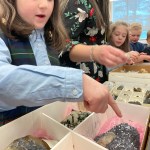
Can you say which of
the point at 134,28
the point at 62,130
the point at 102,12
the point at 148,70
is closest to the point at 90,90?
the point at 62,130

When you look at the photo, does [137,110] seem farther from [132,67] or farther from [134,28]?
[134,28]

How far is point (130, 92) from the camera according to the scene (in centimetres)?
117

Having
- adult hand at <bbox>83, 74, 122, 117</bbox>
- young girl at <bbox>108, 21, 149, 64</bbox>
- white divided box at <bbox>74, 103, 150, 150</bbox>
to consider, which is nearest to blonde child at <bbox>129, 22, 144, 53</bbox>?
young girl at <bbox>108, 21, 149, 64</bbox>

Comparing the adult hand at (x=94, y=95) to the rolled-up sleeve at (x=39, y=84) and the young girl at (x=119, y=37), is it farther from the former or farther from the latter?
the young girl at (x=119, y=37)

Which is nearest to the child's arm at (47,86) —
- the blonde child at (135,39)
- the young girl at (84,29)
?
the young girl at (84,29)

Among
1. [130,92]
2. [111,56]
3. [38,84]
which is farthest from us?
[130,92]

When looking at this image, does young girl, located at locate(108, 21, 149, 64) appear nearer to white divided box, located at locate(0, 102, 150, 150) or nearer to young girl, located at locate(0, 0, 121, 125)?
young girl, located at locate(0, 0, 121, 125)

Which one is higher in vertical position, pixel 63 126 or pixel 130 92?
pixel 63 126

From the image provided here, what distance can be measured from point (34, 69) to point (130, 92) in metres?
0.82

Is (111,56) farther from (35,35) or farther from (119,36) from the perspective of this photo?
(119,36)

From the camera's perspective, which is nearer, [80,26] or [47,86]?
[47,86]

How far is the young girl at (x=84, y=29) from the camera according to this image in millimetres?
996

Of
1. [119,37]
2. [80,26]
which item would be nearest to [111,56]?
[80,26]

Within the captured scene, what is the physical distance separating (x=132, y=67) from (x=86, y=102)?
55.5 inches
